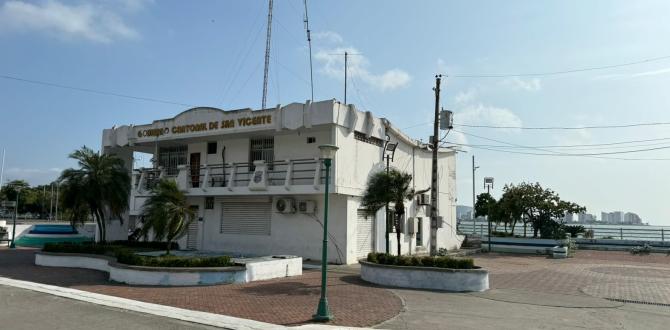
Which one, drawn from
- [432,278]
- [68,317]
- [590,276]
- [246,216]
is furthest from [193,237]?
[590,276]

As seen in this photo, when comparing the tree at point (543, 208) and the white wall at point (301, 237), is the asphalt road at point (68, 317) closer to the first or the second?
the white wall at point (301, 237)

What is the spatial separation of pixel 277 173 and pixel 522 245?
1667cm

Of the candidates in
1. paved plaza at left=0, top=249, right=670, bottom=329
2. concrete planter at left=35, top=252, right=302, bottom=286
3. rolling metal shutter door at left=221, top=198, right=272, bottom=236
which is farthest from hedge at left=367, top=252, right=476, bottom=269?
rolling metal shutter door at left=221, top=198, right=272, bottom=236

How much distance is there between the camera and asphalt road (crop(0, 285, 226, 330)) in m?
9.34

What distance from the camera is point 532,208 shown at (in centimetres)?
3117

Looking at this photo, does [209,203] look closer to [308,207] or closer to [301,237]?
[301,237]

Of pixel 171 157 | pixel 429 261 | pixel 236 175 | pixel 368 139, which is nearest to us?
pixel 429 261

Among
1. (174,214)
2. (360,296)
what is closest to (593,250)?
(360,296)

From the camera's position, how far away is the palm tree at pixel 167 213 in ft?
52.0

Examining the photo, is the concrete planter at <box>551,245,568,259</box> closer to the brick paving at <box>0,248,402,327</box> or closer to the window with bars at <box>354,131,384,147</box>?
the window with bars at <box>354,131,384,147</box>

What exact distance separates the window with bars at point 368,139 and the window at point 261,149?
4277 millimetres

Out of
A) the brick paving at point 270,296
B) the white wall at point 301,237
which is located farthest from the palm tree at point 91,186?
the white wall at point 301,237

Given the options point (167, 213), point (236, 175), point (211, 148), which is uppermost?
point (211, 148)

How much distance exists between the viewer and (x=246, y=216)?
23.6 metres
